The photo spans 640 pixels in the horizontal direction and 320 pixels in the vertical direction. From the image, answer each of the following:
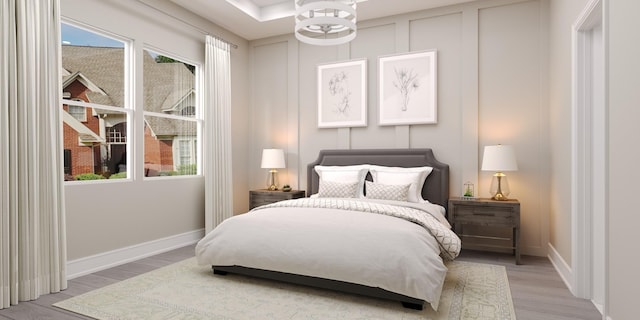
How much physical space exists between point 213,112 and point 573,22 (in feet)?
13.0

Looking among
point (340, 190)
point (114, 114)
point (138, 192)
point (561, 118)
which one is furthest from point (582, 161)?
point (114, 114)

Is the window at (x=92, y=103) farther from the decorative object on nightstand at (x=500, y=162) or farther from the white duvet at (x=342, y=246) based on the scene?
the decorative object on nightstand at (x=500, y=162)

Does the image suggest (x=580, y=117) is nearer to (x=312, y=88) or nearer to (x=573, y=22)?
(x=573, y=22)

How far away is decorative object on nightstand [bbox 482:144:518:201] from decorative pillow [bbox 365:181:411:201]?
87 centimetres

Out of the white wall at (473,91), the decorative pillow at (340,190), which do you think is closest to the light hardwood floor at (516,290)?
the white wall at (473,91)

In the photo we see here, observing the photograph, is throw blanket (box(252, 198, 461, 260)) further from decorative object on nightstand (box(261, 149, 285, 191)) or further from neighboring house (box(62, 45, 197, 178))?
neighboring house (box(62, 45, 197, 178))

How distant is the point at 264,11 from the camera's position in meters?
4.91

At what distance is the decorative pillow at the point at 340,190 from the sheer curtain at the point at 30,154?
2592 millimetres

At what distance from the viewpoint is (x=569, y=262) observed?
3082 mm

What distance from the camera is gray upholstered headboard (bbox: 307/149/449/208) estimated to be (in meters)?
4.34

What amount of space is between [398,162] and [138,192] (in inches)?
120

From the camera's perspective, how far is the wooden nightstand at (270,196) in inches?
194

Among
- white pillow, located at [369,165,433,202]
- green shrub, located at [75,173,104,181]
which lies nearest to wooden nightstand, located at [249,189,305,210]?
white pillow, located at [369,165,433,202]

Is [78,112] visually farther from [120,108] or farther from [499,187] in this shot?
[499,187]
